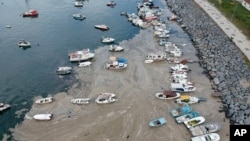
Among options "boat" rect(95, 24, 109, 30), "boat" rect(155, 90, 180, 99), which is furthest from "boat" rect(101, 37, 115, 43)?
"boat" rect(155, 90, 180, 99)

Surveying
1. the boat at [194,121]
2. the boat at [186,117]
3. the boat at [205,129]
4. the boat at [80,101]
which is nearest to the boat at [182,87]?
the boat at [186,117]

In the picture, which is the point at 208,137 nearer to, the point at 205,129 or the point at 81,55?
the point at 205,129

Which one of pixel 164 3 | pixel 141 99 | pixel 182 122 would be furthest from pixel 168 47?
pixel 164 3

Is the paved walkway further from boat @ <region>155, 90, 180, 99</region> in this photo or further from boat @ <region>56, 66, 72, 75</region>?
boat @ <region>56, 66, 72, 75</region>

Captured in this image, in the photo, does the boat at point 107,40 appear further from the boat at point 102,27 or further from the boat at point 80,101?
the boat at point 80,101

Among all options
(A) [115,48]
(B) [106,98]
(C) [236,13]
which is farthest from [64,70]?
(C) [236,13]

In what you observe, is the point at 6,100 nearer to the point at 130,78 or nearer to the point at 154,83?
the point at 130,78

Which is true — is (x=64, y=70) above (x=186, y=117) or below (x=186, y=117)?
above
